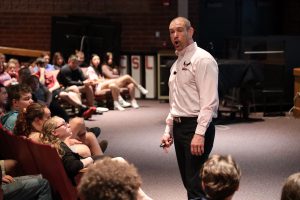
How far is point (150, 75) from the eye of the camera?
46.3ft

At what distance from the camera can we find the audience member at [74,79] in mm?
11688

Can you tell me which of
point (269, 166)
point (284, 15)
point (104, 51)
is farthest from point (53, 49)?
point (269, 166)

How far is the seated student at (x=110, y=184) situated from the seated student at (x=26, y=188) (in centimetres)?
207

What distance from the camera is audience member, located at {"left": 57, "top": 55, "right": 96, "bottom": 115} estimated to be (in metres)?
11.7

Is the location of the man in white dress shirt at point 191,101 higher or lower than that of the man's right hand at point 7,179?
higher

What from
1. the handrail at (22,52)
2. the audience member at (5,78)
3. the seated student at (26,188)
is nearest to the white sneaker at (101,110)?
the audience member at (5,78)

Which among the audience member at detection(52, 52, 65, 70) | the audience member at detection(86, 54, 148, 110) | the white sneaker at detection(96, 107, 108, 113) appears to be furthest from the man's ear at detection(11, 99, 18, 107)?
the audience member at detection(52, 52, 65, 70)

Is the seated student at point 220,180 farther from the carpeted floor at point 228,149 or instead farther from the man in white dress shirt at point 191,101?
the carpeted floor at point 228,149

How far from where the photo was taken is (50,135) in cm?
484

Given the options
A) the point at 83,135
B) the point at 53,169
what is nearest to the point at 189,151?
the point at 53,169

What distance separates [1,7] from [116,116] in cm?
527

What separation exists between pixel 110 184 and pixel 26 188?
218 cm

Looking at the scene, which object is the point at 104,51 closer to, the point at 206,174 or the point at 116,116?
the point at 116,116

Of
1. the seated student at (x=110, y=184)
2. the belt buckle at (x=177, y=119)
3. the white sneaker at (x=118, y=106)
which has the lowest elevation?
the white sneaker at (x=118, y=106)
